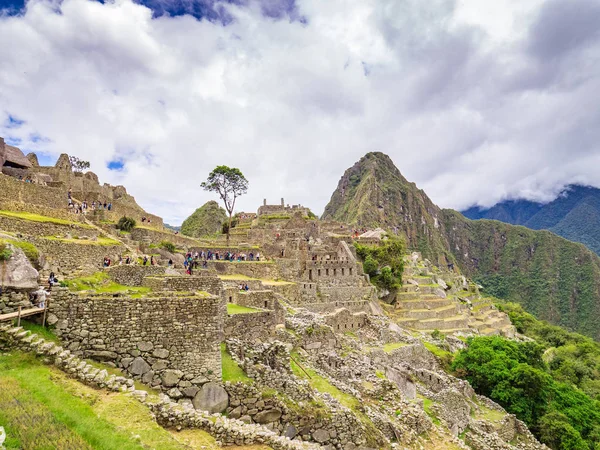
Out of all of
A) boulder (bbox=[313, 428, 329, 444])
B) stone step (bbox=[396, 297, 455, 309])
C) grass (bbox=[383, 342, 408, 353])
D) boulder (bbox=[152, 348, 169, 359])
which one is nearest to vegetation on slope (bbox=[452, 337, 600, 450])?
grass (bbox=[383, 342, 408, 353])

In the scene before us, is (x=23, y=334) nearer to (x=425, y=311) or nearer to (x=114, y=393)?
(x=114, y=393)

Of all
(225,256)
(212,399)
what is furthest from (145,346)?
(225,256)

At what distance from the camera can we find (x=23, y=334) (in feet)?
24.1

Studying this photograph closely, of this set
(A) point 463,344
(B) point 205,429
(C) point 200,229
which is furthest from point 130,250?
(C) point 200,229

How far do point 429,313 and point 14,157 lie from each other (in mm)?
42221

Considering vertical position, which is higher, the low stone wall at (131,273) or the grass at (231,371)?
the low stone wall at (131,273)

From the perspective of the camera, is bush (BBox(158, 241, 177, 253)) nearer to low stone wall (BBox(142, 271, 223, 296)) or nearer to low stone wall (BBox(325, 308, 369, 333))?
low stone wall (BBox(325, 308, 369, 333))

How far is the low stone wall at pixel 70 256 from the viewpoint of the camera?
14023 millimetres

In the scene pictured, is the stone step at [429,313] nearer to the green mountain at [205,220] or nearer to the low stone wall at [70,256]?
the low stone wall at [70,256]

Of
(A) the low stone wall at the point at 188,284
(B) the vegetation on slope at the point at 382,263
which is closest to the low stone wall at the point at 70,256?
(A) the low stone wall at the point at 188,284

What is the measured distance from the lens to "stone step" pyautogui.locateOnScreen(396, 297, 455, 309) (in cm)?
4184

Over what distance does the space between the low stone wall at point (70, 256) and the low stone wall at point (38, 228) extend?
1.37 metres

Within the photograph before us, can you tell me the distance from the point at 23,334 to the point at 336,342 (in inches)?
568

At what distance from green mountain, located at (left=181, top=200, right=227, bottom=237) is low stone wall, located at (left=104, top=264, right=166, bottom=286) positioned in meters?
48.3
